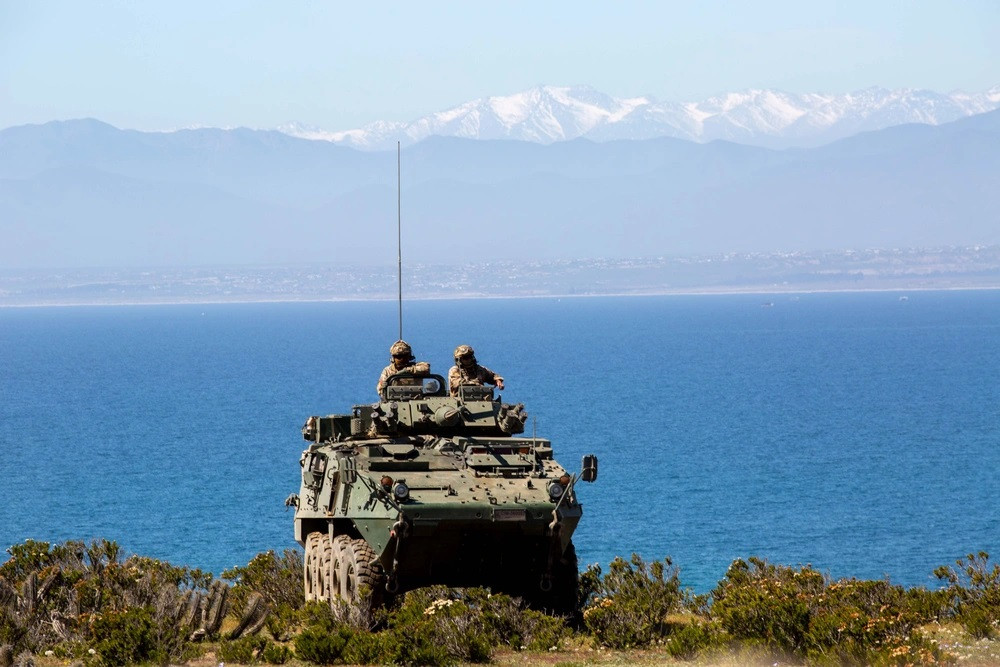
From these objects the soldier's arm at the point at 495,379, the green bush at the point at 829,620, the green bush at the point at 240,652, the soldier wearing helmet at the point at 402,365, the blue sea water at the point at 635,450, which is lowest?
A: the blue sea water at the point at 635,450

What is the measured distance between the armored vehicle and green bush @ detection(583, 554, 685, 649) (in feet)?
3.37

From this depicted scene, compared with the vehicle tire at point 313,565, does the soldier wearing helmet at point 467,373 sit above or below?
above

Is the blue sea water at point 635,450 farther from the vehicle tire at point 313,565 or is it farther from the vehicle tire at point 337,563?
the vehicle tire at point 337,563

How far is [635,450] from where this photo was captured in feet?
249

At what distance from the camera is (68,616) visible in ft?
73.8

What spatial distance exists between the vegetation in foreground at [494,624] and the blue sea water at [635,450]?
780 inches

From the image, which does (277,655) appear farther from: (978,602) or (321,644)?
(978,602)

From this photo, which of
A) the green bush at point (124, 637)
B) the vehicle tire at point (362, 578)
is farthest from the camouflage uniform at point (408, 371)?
the green bush at point (124, 637)

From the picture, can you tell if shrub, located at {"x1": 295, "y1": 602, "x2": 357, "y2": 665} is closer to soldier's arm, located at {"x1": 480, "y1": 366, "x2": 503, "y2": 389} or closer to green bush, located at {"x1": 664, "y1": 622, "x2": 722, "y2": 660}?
green bush, located at {"x1": 664, "y1": 622, "x2": 722, "y2": 660}

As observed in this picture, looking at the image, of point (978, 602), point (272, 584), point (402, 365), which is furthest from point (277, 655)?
point (978, 602)

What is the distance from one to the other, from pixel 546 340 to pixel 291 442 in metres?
108

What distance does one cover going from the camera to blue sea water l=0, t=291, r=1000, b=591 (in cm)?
5381

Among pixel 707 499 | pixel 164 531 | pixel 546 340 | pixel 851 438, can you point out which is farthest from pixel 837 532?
pixel 546 340

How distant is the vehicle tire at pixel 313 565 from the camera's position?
85.9ft
